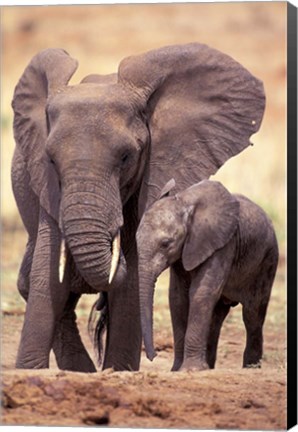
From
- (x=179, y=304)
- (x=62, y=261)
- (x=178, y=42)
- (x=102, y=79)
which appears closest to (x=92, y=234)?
(x=62, y=261)

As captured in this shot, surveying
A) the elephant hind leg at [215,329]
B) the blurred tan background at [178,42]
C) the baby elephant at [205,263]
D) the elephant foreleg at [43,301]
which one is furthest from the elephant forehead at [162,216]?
the blurred tan background at [178,42]

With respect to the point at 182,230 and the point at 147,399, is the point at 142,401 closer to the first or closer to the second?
the point at 147,399

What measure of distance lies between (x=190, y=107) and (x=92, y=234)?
1002 millimetres

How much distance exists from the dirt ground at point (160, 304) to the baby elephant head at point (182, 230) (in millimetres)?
498

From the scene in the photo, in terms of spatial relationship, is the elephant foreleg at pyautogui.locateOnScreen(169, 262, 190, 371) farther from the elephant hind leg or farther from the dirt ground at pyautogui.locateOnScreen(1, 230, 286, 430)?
the dirt ground at pyautogui.locateOnScreen(1, 230, 286, 430)

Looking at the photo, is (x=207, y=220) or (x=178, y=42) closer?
(x=207, y=220)

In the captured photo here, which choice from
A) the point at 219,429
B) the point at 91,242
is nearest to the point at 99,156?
the point at 91,242

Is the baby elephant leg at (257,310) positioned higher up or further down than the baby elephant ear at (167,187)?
further down

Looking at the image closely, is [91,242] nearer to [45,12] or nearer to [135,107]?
[135,107]

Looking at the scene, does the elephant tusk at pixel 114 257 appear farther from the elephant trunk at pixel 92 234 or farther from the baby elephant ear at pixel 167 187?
the baby elephant ear at pixel 167 187

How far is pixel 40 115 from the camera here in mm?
6949

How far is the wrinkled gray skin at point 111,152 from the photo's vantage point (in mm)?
6332

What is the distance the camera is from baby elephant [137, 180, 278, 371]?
22.7 ft

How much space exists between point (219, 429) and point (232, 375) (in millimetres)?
530
